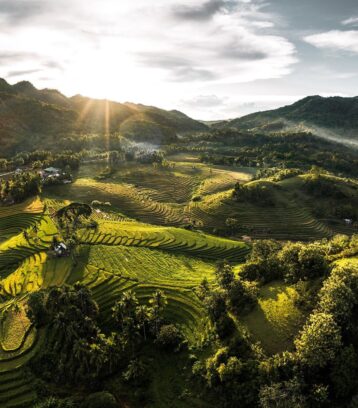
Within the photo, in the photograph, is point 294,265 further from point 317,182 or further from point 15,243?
point 317,182

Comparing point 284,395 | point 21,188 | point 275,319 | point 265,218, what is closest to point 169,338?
point 275,319

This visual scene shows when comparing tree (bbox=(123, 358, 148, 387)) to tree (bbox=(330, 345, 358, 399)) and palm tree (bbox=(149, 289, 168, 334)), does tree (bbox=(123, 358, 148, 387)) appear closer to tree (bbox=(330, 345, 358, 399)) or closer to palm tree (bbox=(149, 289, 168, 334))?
palm tree (bbox=(149, 289, 168, 334))

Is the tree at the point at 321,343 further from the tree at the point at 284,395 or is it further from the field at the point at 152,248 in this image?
the field at the point at 152,248

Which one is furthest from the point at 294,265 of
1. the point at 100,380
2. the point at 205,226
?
the point at 205,226

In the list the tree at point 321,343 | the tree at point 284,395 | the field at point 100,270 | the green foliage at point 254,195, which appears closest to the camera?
the tree at point 284,395

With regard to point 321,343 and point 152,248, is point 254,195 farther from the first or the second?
point 321,343

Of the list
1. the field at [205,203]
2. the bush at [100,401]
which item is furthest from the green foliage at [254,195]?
the bush at [100,401]
